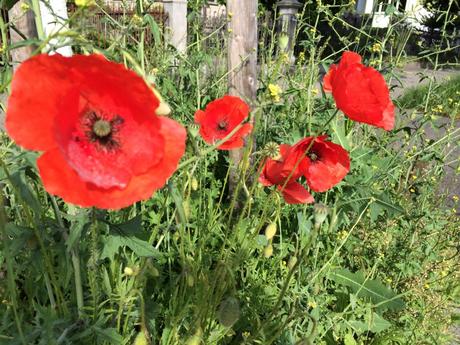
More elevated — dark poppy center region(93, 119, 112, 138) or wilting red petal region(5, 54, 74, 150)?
Answer: wilting red petal region(5, 54, 74, 150)

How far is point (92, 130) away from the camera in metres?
0.78

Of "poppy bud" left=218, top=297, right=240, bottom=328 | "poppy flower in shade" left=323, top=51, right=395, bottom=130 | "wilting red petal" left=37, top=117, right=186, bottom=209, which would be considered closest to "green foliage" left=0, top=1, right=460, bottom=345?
"poppy bud" left=218, top=297, right=240, bottom=328

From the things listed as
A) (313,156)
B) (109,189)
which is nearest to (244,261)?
(313,156)

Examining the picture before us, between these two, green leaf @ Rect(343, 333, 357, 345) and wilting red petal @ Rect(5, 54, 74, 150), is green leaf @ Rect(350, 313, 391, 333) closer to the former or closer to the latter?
green leaf @ Rect(343, 333, 357, 345)

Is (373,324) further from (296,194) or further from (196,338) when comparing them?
(196,338)

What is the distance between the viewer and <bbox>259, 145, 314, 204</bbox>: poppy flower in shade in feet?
3.90

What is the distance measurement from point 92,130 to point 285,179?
1.96 feet

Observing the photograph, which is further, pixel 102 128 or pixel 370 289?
pixel 370 289

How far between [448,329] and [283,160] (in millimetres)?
1585

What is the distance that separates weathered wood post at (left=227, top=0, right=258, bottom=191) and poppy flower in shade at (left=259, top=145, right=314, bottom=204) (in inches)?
33.7

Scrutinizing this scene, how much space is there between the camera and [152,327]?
4.28 feet

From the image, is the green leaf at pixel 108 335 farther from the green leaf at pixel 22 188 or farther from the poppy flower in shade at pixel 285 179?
the poppy flower in shade at pixel 285 179

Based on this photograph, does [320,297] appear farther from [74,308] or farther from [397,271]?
[74,308]

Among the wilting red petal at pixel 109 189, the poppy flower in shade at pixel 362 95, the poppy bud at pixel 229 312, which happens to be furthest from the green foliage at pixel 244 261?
the poppy flower in shade at pixel 362 95
